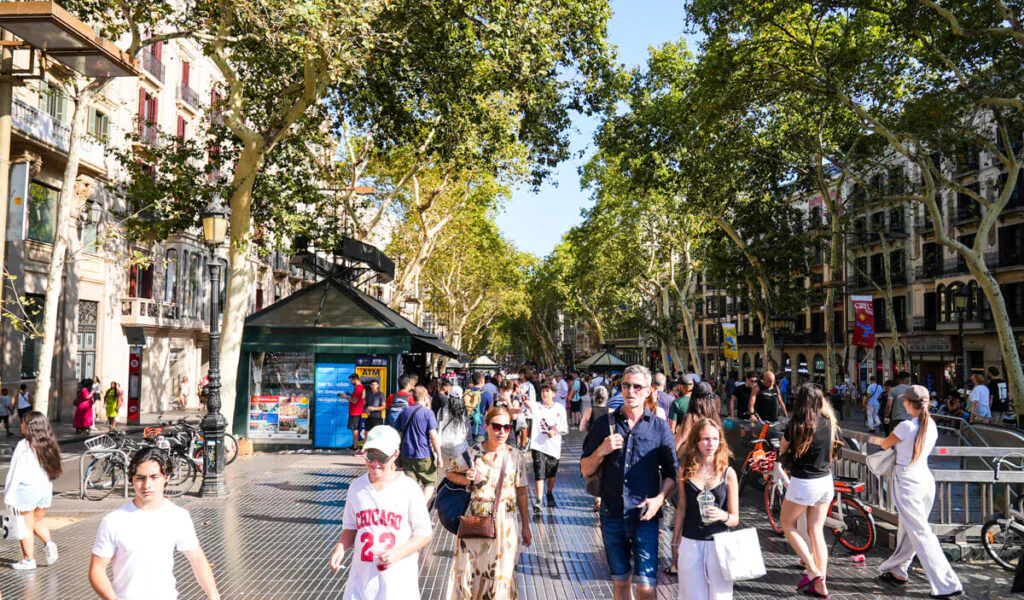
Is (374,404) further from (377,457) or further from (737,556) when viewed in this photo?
(737,556)

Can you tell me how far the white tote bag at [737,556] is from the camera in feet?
15.5

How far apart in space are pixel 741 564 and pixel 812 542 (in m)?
2.28

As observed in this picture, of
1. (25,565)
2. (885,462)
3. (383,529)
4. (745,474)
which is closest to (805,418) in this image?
(885,462)

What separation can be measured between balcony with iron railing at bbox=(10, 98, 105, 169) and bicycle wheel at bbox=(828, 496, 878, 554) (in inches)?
755

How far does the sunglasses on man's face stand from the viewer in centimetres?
435

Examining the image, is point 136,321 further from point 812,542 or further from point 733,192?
point 812,542

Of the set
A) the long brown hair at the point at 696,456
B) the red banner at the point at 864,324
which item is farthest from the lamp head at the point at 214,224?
the red banner at the point at 864,324

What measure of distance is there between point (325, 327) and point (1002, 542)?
511 inches

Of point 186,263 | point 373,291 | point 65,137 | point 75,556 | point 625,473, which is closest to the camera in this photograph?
point 625,473

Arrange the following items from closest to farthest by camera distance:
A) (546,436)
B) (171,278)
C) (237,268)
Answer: (546,436) < (237,268) < (171,278)

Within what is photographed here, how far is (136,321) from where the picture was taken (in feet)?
98.6

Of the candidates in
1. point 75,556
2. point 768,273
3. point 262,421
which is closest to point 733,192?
point 768,273

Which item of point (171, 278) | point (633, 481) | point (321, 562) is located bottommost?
point (321, 562)

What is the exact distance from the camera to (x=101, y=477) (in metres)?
12.2
